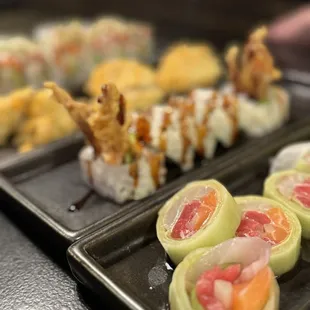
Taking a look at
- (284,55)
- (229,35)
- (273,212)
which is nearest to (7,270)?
(273,212)

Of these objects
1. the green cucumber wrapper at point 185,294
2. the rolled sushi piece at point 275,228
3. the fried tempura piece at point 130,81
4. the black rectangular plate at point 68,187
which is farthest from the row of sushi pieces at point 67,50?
the green cucumber wrapper at point 185,294

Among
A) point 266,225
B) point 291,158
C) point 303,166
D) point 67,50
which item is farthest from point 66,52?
point 266,225

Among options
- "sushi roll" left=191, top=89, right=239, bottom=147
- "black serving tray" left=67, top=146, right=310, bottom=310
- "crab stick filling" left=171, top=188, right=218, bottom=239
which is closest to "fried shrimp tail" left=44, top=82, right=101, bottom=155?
"black serving tray" left=67, top=146, right=310, bottom=310

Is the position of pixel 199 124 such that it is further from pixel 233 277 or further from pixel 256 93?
pixel 233 277

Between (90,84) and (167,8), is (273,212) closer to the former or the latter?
(90,84)

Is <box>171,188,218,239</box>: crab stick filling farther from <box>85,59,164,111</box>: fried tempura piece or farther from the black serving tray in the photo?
<box>85,59,164,111</box>: fried tempura piece

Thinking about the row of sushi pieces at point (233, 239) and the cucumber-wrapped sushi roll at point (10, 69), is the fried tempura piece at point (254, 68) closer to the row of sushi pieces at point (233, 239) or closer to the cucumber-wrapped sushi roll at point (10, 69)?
the row of sushi pieces at point (233, 239)
